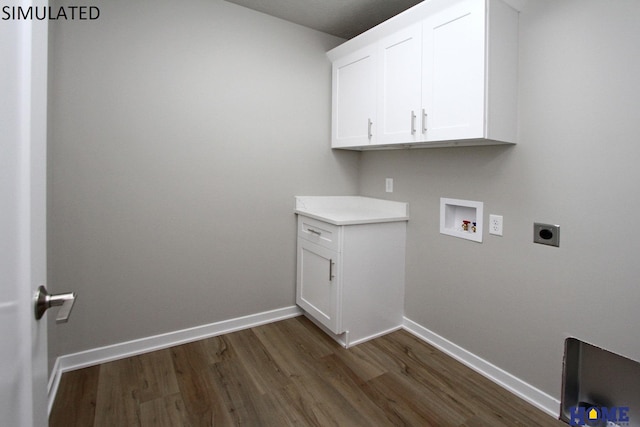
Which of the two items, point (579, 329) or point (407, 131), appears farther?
point (407, 131)

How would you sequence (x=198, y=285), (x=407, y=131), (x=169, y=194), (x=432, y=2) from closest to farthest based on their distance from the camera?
(x=432, y=2) → (x=407, y=131) → (x=169, y=194) → (x=198, y=285)

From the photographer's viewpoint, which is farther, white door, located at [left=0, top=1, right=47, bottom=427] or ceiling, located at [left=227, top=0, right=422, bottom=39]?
ceiling, located at [left=227, top=0, right=422, bottom=39]

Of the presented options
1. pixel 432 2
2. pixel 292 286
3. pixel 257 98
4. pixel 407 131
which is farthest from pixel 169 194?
pixel 432 2

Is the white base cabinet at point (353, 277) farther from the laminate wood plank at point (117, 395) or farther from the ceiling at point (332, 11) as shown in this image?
the ceiling at point (332, 11)

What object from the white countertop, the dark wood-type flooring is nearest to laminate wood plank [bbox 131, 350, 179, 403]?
the dark wood-type flooring

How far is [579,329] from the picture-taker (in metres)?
1.56

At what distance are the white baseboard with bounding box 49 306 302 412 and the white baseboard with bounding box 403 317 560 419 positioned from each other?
1.03 metres

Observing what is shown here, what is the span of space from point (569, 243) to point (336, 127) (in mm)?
1745

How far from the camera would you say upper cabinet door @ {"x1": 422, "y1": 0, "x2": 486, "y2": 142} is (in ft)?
5.33

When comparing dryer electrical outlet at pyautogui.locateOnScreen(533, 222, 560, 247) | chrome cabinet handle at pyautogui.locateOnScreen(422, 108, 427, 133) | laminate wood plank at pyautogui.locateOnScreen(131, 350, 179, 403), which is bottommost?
laminate wood plank at pyautogui.locateOnScreen(131, 350, 179, 403)

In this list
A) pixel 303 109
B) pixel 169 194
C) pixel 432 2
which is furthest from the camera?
pixel 303 109

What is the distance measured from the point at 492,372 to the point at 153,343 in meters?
2.16

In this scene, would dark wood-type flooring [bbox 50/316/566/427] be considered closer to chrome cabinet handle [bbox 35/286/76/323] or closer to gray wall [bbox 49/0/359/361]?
gray wall [bbox 49/0/359/361]

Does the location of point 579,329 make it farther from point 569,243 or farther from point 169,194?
point 169,194
